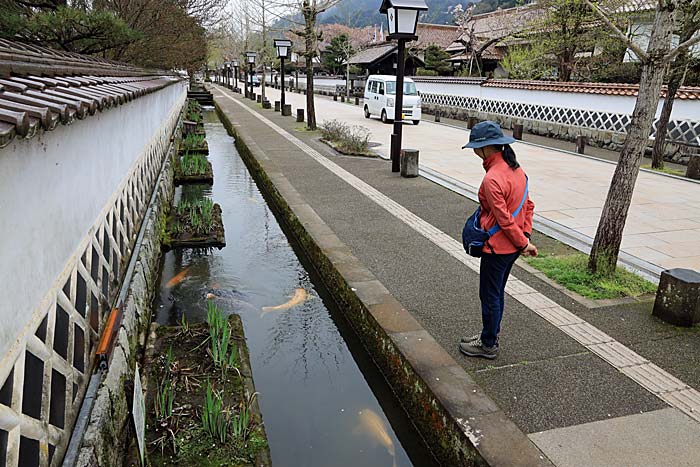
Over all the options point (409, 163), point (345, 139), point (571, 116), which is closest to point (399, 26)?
point (409, 163)

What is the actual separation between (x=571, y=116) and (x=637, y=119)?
14.5 m

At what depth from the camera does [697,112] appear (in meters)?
13.7

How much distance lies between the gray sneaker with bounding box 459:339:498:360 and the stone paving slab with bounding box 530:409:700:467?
2.87 ft

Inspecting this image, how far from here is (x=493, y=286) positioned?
151 inches

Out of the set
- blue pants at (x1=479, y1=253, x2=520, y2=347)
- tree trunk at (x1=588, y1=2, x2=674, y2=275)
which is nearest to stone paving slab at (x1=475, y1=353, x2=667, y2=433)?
blue pants at (x1=479, y1=253, x2=520, y2=347)

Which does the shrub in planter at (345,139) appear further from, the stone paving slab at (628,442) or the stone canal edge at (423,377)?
the stone paving slab at (628,442)

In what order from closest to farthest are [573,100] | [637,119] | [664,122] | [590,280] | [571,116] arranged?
[637,119], [590,280], [664,122], [573,100], [571,116]

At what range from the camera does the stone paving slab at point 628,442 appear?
294cm

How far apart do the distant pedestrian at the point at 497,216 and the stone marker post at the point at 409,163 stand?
23.0ft

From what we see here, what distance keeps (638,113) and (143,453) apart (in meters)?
5.06

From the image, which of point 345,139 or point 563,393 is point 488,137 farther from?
point 345,139

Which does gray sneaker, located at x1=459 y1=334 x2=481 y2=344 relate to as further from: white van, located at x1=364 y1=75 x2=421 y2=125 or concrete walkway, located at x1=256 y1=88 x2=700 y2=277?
white van, located at x1=364 y1=75 x2=421 y2=125

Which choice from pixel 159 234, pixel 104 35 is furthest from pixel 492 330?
pixel 104 35

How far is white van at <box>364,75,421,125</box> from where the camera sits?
2181cm
